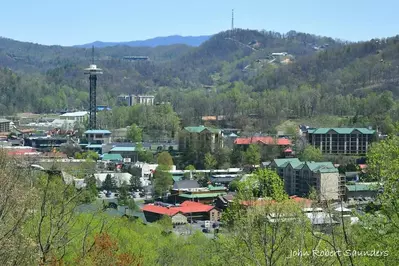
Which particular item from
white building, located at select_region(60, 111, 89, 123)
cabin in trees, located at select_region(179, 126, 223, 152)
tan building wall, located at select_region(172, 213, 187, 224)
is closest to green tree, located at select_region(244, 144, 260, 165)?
cabin in trees, located at select_region(179, 126, 223, 152)

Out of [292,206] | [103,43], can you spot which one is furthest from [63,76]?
[103,43]

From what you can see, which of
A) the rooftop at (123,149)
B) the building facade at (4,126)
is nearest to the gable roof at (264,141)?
the rooftop at (123,149)

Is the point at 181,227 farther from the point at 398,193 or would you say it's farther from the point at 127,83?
the point at 127,83

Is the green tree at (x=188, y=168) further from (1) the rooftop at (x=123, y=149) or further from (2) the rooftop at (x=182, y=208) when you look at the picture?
(2) the rooftop at (x=182, y=208)

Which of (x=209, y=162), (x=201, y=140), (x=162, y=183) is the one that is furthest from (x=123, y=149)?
(x=162, y=183)

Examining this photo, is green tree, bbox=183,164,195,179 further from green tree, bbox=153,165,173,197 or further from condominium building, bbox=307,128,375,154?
condominium building, bbox=307,128,375,154

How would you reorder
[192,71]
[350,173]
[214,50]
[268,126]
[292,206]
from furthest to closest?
1. [214,50]
2. [192,71]
3. [268,126]
4. [350,173]
5. [292,206]
